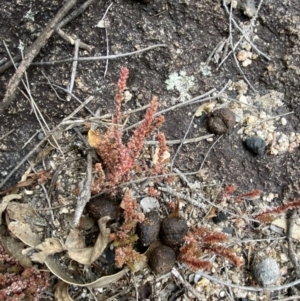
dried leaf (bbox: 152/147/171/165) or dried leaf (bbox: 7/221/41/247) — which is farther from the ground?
dried leaf (bbox: 152/147/171/165)

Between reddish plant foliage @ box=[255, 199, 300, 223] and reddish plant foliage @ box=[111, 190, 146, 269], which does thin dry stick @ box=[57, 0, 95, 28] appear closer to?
reddish plant foliage @ box=[111, 190, 146, 269]

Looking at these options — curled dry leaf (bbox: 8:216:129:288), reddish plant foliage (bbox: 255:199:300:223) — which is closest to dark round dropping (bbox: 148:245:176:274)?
curled dry leaf (bbox: 8:216:129:288)

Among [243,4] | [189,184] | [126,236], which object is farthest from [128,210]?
[243,4]

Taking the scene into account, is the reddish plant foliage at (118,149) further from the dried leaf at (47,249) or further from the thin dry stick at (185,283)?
the thin dry stick at (185,283)

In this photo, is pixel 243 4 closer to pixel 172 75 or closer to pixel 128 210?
pixel 172 75

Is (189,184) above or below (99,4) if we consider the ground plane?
below

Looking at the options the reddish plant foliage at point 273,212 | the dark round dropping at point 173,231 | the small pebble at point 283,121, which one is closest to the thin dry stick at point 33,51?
the dark round dropping at point 173,231

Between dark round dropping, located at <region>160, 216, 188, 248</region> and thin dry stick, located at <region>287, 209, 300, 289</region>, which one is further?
thin dry stick, located at <region>287, 209, 300, 289</region>
